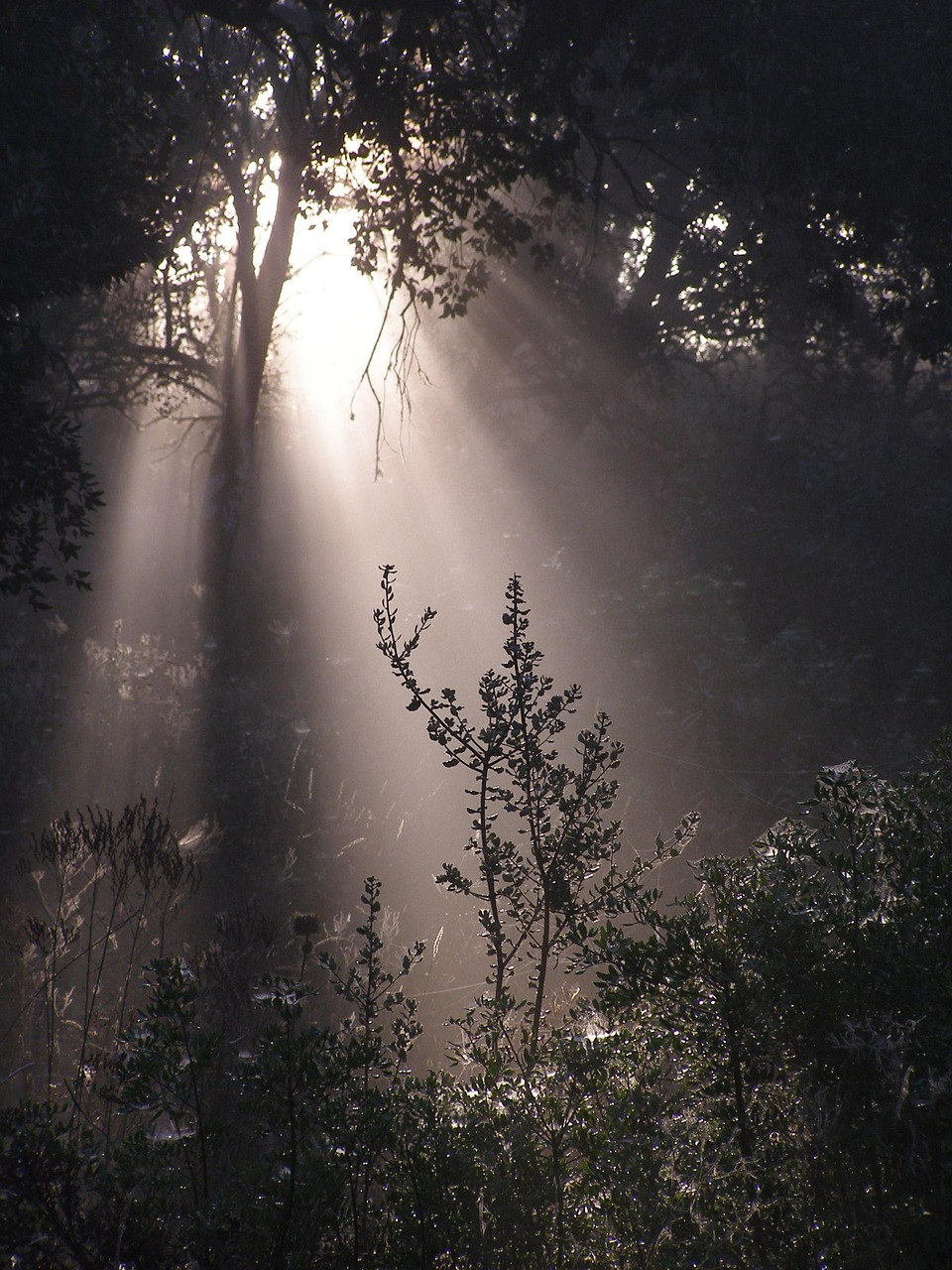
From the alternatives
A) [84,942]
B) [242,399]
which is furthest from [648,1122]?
[242,399]

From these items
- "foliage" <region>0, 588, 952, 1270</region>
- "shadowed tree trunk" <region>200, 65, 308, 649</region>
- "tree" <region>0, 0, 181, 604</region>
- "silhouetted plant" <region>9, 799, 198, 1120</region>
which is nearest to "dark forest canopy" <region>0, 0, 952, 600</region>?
"tree" <region>0, 0, 181, 604</region>

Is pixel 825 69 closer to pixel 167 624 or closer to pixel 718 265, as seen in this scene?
pixel 718 265

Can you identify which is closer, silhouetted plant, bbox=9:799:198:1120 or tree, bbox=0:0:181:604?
silhouetted plant, bbox=9:799:198:1120

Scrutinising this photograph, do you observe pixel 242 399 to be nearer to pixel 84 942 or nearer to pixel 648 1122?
pixel 84 942

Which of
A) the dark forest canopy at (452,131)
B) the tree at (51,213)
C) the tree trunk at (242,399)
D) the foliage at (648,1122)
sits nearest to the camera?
the foliage at (648,1122)

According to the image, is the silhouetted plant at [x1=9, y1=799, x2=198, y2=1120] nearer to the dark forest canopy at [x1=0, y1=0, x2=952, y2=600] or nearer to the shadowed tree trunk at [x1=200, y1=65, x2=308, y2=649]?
the dark forest canopy at [x1=0, y1=0, x2=952, y2=600]

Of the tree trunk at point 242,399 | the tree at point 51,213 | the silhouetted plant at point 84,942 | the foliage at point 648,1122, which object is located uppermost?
the tree trunk at point 242,399

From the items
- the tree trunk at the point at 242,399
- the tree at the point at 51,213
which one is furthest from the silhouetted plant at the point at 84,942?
the tree trunk at the point at 242,399

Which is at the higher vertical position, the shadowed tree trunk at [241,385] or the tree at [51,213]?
the shadowed tree trunk at [241,385]

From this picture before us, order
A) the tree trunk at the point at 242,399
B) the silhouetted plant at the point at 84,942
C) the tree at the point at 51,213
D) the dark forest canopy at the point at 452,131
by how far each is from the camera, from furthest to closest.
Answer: the tree trunk at the point at 242,399 → the dark forest canopy at the point at 452,131 → the tree at the point at 51,213 → the silhouetted plant at the point at 84,942

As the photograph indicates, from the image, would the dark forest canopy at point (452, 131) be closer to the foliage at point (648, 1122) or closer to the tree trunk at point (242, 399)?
the foliage at point (648, 1122)

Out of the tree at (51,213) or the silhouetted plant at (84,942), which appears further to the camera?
the tree at (51,213)

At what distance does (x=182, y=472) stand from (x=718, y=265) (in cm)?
1492

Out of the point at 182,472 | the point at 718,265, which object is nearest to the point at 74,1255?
the point at 718,265
